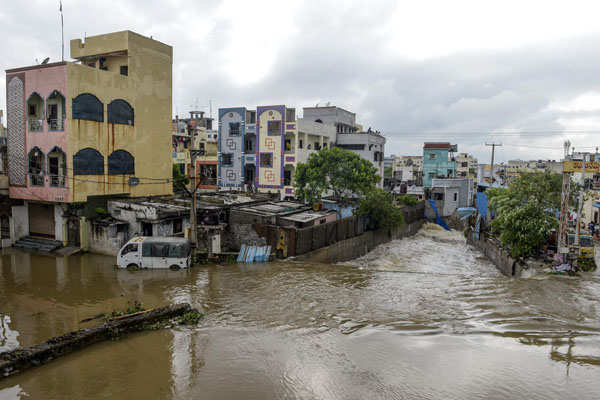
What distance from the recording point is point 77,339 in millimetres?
9617

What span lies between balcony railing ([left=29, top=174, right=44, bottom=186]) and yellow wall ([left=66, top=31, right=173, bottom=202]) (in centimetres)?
256

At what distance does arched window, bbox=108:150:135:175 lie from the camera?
2470 cm

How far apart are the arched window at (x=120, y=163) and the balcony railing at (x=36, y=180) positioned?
3.74m

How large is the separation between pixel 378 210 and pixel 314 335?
850 inches

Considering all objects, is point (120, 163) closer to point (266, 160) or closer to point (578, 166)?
point (266, 160)

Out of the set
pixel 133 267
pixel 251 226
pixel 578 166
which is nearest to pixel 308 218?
pixel 251 226

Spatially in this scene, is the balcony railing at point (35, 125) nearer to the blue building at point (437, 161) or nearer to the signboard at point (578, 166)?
the signboard at point (578, 166)

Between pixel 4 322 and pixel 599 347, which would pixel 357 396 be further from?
pixel 4 322

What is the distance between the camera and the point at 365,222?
31.4m

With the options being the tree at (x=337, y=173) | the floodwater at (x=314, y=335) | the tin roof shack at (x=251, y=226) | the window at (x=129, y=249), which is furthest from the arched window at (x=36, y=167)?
the tree at (x=337, y=173)

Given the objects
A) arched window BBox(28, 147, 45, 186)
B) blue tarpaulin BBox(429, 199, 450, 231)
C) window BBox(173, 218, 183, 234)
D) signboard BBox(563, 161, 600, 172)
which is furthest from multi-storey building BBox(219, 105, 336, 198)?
signboard BBox(563, 161, 600, 172)

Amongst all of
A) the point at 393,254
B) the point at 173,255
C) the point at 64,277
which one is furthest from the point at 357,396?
the point at 393,254

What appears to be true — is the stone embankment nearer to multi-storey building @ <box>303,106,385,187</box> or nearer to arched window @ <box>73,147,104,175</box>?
arched window @ <box>73,147,104,175</box>

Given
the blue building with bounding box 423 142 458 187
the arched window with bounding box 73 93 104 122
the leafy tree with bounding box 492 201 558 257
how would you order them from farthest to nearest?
the blue building with bounding box 423 142 458 187
the arched window with bounding box 73 93 104 122
the leafy tree with bounding box 492 201 558 257
